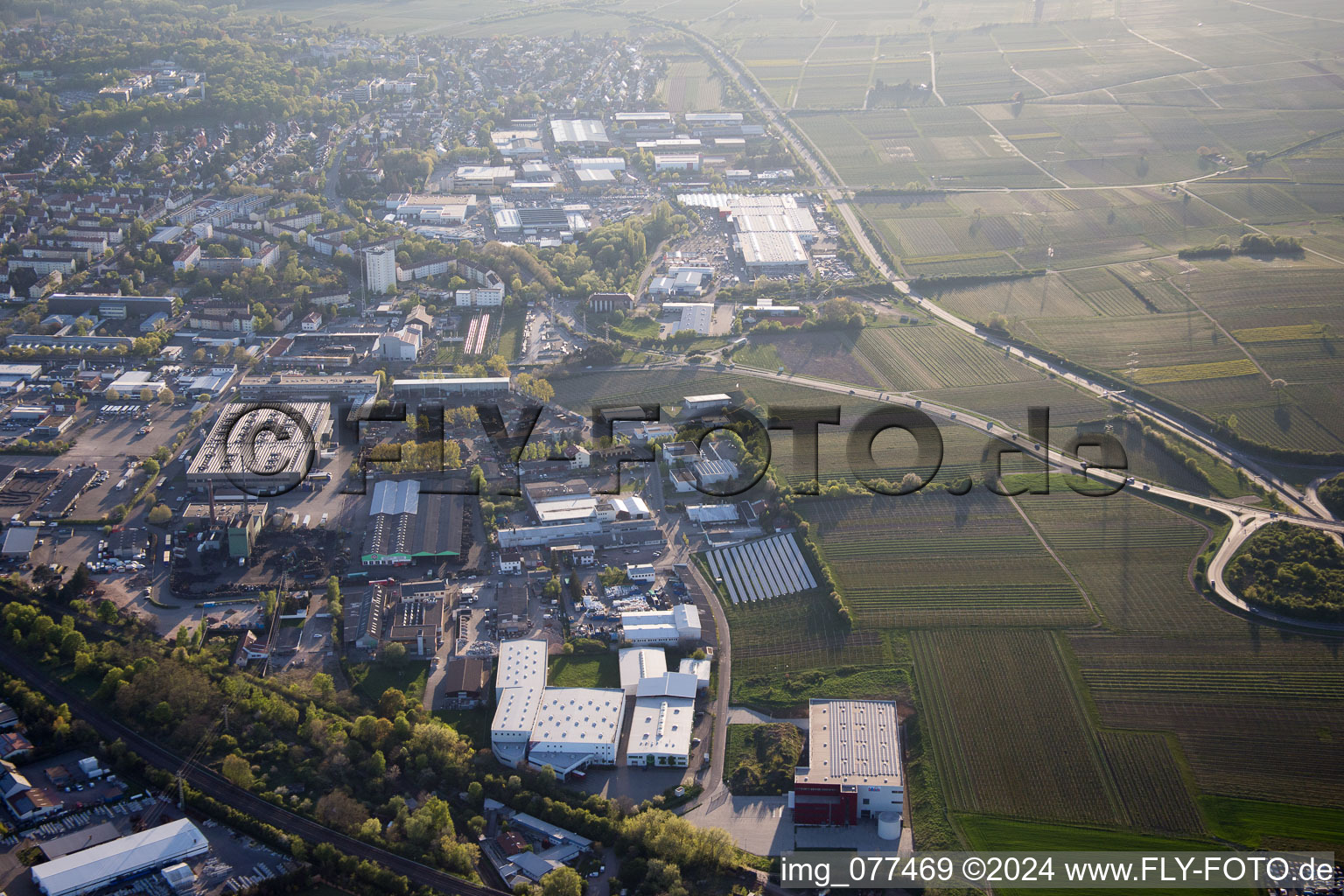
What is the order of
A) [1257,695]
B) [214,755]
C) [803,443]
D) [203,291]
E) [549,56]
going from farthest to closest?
[549,56], [203,291], [803,443], [1257,695], [214,755]

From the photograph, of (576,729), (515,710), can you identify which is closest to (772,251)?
(515,710)

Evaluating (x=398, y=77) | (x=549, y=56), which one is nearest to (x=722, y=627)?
(x=398, y=77)

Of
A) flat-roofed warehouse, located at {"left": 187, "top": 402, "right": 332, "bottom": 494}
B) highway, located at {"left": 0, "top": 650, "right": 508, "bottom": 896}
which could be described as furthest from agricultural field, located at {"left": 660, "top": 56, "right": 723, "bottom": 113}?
highway, located at {"left": 0, "top": 650, "right": 508, "bottom": 896}

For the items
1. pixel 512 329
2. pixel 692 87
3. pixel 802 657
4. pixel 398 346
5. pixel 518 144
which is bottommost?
pixel 802 657

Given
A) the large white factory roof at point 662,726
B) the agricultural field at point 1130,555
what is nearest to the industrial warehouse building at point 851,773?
the large white factory roof at point 662,726

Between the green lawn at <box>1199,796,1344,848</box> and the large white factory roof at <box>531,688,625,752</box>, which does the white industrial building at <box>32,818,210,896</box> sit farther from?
the green lawn at <box>1199,796,1344,848</box>

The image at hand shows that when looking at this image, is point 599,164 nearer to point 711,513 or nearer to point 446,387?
point 446,387

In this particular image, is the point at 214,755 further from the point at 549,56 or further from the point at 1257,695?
the point at 549,56
